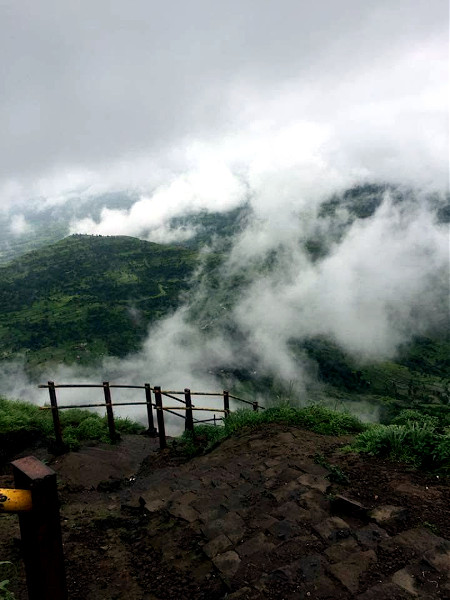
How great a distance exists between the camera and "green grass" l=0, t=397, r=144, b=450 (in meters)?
11.4

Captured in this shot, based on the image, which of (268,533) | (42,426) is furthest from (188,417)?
(268,533)

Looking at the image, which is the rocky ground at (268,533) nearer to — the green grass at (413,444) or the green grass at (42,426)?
the green grass at (413,444)

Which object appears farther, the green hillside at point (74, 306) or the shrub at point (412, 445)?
the green hillside at point (74, 306)

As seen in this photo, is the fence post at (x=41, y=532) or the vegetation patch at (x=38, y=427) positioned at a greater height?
the fence post at (x=41, y=532)

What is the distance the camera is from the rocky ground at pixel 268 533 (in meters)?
4.13

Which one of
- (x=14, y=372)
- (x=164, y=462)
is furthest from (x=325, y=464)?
(x=14, y=372)

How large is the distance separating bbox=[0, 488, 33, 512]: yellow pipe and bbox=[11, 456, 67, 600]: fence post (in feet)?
0.10

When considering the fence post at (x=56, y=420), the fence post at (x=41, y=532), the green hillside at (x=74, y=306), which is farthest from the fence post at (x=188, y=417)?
the green hillside at (x=74, y=306)

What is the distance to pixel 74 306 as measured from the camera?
160 m

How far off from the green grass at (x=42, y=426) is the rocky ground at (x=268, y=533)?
168 inches

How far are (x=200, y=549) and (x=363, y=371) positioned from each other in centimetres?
16836

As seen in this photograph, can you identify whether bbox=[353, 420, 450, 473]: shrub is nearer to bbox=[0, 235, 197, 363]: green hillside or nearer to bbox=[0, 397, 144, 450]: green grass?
bbox=[0, 397, 144, 450]: green grass

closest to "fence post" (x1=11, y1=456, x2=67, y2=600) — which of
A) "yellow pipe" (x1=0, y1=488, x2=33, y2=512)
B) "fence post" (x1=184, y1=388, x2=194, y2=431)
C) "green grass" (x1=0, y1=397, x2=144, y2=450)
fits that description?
"yellow pipe" (x1=0, y1=488, x2=33, y2=512)

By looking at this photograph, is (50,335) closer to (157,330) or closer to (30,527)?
(157,330)
